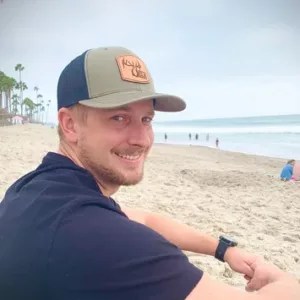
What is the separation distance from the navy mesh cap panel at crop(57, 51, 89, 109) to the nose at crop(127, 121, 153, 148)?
10.1 inches

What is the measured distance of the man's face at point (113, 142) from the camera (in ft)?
5.32

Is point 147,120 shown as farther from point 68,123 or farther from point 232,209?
point 232,209

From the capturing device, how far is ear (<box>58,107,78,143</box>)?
166 cm

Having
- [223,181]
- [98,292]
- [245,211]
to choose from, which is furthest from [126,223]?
[223,181]

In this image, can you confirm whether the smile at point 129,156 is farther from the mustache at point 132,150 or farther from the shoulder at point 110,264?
the shoulder at point 110,264

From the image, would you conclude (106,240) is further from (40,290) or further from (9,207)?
(9,207)

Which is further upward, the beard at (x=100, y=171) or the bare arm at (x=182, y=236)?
the beard at (x=100, y=171)

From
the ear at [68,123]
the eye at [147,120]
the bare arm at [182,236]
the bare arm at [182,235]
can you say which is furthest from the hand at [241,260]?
the ear at [68,123]

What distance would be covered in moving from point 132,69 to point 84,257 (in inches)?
32.9

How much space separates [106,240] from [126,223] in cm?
10

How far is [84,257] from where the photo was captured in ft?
3.81

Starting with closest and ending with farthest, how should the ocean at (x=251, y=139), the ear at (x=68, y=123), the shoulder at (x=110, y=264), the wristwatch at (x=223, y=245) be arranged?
1. the shoulder at (x=110, y=264)
2. the ear at (x=68, y=123)
3. the wristwatch at (x=223, y=245)
4. the ocean at (x=251, y=139)

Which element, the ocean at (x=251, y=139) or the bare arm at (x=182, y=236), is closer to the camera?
the bare arm at (x=182, y=236)

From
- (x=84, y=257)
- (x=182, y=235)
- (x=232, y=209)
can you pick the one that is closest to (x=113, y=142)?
(x=84, y=257)
